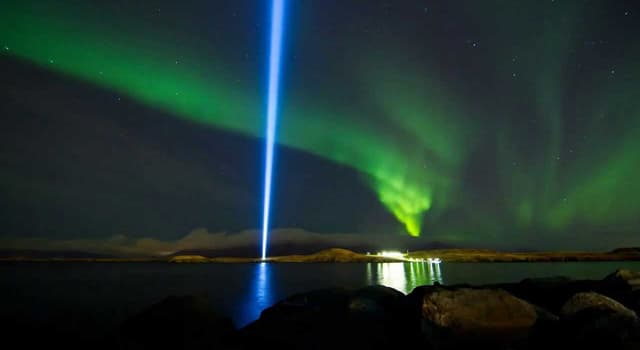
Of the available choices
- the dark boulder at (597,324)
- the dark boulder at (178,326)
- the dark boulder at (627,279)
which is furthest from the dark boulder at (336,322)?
the dark boulder at (627,279)

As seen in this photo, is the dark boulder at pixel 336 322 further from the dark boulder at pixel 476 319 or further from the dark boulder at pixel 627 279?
the dark boulder at pixel 627 279

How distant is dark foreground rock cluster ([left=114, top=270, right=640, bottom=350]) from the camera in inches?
509

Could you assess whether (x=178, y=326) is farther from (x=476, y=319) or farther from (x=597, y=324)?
(x=597, y=324)

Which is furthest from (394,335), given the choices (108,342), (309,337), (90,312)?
(90,312)

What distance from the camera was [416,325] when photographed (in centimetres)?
1620

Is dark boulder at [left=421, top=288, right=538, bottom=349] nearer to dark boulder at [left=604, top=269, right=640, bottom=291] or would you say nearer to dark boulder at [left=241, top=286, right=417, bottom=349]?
dark boulder at [left=241, top=286, right=417, bottom=349]

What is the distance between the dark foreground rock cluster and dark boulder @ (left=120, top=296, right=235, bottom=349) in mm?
38

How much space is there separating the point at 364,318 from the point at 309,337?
308cm

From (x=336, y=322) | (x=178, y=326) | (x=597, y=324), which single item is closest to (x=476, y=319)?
(x=597, y=324)

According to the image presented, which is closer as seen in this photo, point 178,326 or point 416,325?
point 178,326

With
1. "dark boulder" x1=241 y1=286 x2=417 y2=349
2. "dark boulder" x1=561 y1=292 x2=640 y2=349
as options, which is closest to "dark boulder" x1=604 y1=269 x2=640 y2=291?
"dark boulder" x1=561 y1=292 x2=640 y2=349

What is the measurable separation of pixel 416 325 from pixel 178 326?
33.0 feet

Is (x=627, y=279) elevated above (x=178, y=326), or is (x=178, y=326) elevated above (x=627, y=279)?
(x=627, y=279)

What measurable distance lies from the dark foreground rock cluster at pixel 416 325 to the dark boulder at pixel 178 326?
0.04 meters
